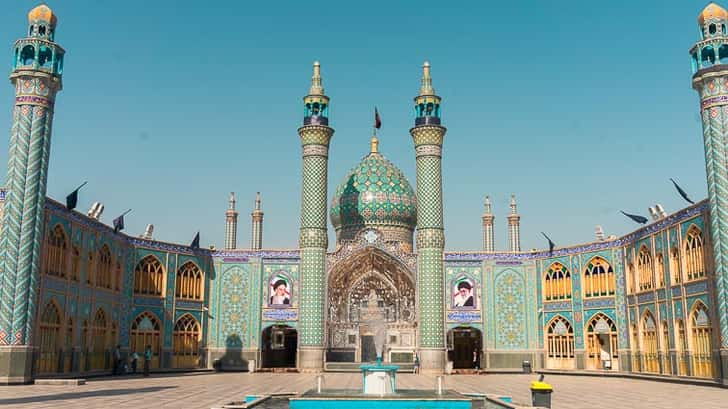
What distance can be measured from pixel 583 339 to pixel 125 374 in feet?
61.4

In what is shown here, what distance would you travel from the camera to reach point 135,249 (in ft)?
103

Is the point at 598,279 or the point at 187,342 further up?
the point at 598,279

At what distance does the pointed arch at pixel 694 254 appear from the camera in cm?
2359

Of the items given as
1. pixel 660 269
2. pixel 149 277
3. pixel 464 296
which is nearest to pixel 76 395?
pixel 149 277

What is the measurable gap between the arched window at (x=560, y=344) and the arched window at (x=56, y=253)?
20.4 meters

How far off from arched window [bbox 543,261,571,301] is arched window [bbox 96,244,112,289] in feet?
61.1

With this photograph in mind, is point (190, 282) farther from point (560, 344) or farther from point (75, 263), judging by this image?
point (560, 344)

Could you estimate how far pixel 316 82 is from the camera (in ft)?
113

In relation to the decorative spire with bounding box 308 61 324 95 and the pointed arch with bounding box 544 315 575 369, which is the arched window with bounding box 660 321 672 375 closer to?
the pointed arch with bounding box 544 315 575 369

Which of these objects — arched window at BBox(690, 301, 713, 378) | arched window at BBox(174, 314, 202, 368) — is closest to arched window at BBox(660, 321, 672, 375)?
arched window at BBox(690, 301, 713, 378)

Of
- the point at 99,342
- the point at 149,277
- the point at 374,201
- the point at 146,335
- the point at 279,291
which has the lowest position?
the point at 99,342

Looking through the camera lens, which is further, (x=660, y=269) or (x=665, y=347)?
(x=660, y=269)

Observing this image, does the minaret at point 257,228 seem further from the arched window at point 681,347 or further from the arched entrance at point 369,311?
the arched window at point 681,347

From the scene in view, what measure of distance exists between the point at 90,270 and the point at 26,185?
617 centimetres
